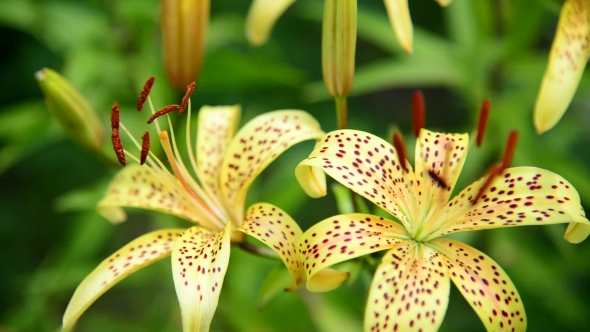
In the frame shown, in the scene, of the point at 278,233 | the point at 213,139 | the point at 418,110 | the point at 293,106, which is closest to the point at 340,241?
the point at 278,233

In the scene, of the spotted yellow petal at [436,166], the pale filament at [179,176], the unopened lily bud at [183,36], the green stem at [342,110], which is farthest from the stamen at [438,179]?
the unopened lily bud at [183,36]

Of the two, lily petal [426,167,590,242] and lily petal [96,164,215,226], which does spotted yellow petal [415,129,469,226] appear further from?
lily petal [96,164,215,226]

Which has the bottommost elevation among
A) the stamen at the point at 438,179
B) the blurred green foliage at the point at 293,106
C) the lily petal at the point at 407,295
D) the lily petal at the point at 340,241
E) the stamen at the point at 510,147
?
the blurred green foliage at the point at 293,106

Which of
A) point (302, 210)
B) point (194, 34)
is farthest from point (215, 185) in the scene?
point (302, 210)

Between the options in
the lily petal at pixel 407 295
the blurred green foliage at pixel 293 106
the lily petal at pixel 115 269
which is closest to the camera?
the lily petal at pixel 407 295

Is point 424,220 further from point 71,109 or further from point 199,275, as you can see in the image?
point 71,109

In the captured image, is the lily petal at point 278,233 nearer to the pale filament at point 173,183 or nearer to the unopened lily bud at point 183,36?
the pale filament at point 173,183

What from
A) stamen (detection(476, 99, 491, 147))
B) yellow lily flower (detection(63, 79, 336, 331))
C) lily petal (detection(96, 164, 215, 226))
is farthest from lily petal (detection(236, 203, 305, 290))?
stamen (detection(476, 99, 491, 147))

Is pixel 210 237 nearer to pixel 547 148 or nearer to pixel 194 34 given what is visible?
pixel 194 34
